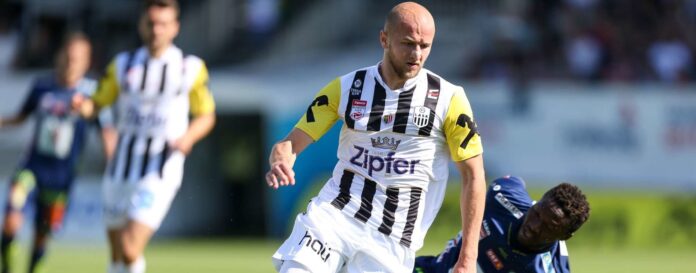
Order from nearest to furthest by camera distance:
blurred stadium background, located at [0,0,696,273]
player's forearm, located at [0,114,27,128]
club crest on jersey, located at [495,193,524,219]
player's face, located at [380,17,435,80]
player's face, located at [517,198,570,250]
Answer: player's face, located at [380,17,435,80], player's face, located at [517,198,570,250], club crest on jersey, located at [495,193,524,219], player's forearm, located at [0,114,27,128], blurred stadium background, located at [0,0,696,273]

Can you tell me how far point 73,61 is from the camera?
11.5 metres

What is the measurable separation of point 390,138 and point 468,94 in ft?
43.3

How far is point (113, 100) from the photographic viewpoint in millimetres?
9398

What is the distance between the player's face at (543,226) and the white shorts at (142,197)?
2.89 metres

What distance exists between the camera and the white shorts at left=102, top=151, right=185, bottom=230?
9047 mm

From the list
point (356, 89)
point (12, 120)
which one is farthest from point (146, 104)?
point (356, 89)

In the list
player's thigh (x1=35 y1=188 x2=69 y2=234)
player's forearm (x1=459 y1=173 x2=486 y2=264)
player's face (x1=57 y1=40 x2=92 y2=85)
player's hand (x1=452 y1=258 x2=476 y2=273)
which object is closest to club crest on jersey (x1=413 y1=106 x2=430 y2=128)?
player's forearm (x1=459 y1=173 x2=486 y2=264)

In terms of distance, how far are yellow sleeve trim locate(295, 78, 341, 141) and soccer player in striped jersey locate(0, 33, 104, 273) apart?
17.1 ft

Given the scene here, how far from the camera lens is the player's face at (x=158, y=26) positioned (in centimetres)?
903

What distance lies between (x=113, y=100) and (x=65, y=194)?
2640 mm

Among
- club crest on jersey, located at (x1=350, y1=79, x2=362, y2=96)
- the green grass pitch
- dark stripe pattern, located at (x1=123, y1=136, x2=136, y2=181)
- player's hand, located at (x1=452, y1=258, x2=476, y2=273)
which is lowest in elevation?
the green grass pitch

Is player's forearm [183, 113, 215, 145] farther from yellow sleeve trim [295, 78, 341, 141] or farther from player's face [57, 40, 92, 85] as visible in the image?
yellow sleeve trim [295, 78, 341, 141]

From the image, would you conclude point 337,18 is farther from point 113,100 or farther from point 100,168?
point 113,100

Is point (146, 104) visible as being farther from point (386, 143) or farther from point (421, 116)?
point (421, 116)
